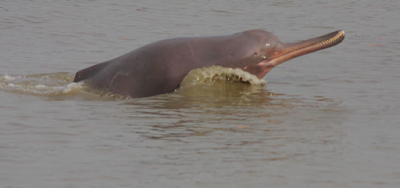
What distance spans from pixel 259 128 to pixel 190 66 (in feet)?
8.20

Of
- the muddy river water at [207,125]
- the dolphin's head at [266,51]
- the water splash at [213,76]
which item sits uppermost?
the dolphin's head at [266,51]

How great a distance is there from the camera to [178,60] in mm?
9367

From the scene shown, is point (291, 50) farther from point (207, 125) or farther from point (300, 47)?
point (207, 125)

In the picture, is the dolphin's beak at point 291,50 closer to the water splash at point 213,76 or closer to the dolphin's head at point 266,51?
the dolphin's head at point 266,51

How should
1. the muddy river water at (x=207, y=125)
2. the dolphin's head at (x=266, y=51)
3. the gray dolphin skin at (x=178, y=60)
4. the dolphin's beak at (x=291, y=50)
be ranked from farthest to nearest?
the dolphin's beak at (x=291, y=50) → the dolphin's head at (x=266, y=51) → the gray dolphin skin at (x=178, y=60) → the muddy river water at (x=207, y=125)

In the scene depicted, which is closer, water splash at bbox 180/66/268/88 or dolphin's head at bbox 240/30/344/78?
water splash at bbox 180/66/268/88

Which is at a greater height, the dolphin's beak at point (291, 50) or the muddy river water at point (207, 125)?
the dolphin's beak at point (291, 50)

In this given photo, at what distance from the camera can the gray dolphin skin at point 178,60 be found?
934 cm

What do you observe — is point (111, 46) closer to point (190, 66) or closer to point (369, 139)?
point (190, 66)

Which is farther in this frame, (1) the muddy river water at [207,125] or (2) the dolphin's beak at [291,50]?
(2) the dolphin's beak at [291,50]

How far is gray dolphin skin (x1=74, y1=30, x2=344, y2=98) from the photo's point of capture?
368 inches

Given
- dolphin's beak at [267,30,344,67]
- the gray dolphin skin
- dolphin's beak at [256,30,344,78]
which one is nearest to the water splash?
the gray dolphin skin

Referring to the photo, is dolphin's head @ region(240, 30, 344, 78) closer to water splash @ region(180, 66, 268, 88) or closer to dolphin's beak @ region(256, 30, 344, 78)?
dolphin's beak @ region(256, 30, 344, 78)

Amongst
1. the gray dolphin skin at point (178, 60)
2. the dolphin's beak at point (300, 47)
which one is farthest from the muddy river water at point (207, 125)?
the dolphin's beak at point (300, 47)
